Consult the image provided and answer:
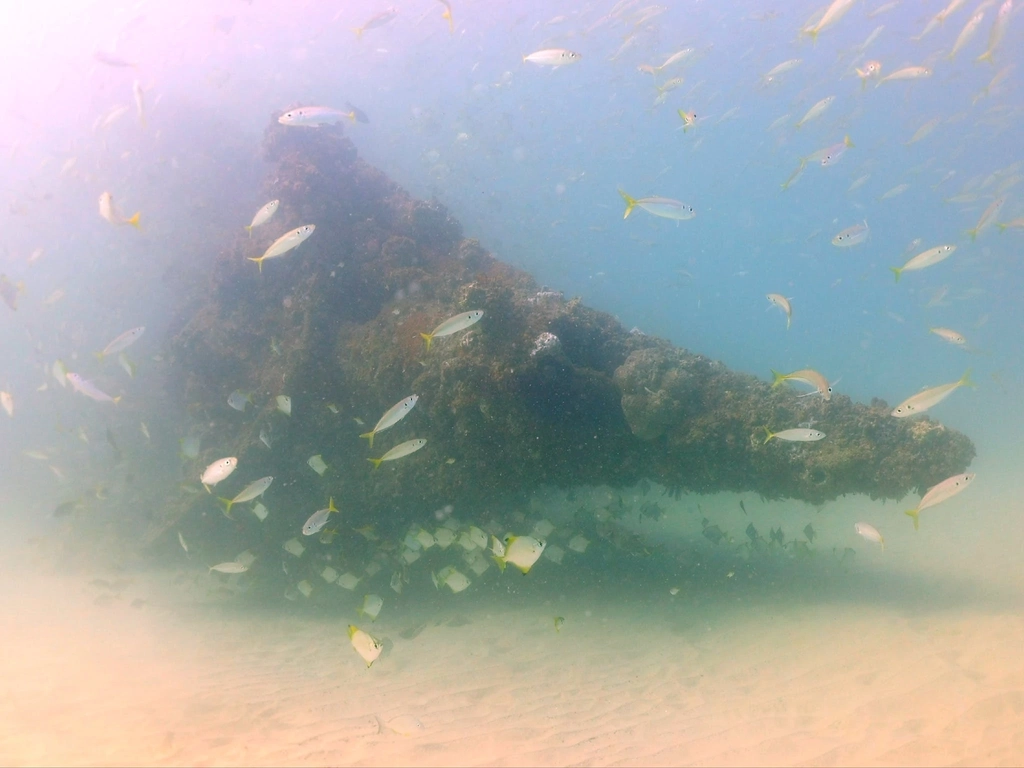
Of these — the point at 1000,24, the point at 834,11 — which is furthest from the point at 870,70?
the point at 1000,24

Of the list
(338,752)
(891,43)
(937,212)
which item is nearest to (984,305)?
(937,212)

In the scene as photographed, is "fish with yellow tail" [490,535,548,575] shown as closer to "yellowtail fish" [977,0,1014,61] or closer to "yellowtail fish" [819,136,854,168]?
"yellowtail fish" [819,136,854,168]

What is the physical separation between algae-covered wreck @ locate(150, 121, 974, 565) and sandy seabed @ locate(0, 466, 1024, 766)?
6.13 feet

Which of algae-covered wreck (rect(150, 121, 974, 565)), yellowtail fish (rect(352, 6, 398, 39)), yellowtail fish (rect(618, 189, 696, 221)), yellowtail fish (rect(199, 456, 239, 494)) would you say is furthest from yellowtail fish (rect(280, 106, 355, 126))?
yellowtail fish (rect(199, 456, 239, 494))

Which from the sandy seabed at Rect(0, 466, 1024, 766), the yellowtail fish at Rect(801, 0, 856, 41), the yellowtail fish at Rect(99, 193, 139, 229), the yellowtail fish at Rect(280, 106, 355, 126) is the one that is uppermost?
the yellowtail fish at Rect(801, 0, 856, 41)

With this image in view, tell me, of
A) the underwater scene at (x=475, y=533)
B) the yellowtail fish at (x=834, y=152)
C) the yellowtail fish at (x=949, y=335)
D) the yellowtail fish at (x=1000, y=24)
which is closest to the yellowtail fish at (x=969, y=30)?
the underwater scene at (x=475, y=533)

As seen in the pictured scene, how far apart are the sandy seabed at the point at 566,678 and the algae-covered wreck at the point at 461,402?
1.87 metres

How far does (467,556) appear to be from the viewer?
25.5 feet

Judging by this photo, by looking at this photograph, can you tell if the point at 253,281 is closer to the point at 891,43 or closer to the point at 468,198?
the point at 468,198

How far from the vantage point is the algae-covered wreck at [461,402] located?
21.9ft

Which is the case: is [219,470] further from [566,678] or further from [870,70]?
[870,70]

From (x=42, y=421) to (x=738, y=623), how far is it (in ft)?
124

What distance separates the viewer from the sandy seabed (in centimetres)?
451

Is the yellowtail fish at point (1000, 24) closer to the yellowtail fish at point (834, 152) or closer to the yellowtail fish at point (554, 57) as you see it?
the yellowtail fish at point (834, 152)
